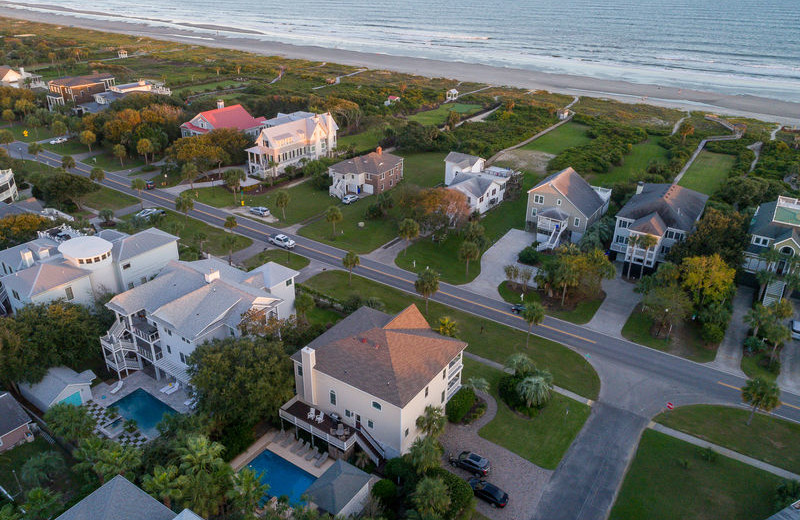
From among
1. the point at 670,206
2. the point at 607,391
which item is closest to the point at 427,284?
the point at 607,391

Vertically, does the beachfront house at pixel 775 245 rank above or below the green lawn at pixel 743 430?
above

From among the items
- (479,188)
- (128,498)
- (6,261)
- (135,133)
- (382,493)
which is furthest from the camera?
(135,133)

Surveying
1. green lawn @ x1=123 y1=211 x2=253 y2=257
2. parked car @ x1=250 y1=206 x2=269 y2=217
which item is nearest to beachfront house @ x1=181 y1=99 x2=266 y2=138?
parked car @ x1=250 y1=206 x2=269 y2=217

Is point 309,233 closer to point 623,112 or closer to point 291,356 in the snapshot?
point 291,356

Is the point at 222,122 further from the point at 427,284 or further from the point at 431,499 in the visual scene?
the point at 431,499

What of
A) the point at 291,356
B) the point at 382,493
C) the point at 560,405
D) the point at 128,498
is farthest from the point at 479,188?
the point at 128,498

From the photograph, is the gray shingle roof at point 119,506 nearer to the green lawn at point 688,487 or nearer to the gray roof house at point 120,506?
the gray roof house at point 120,506

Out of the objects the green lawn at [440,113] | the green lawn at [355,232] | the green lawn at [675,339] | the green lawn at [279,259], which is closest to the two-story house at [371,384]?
the green lawn at [675,339]
